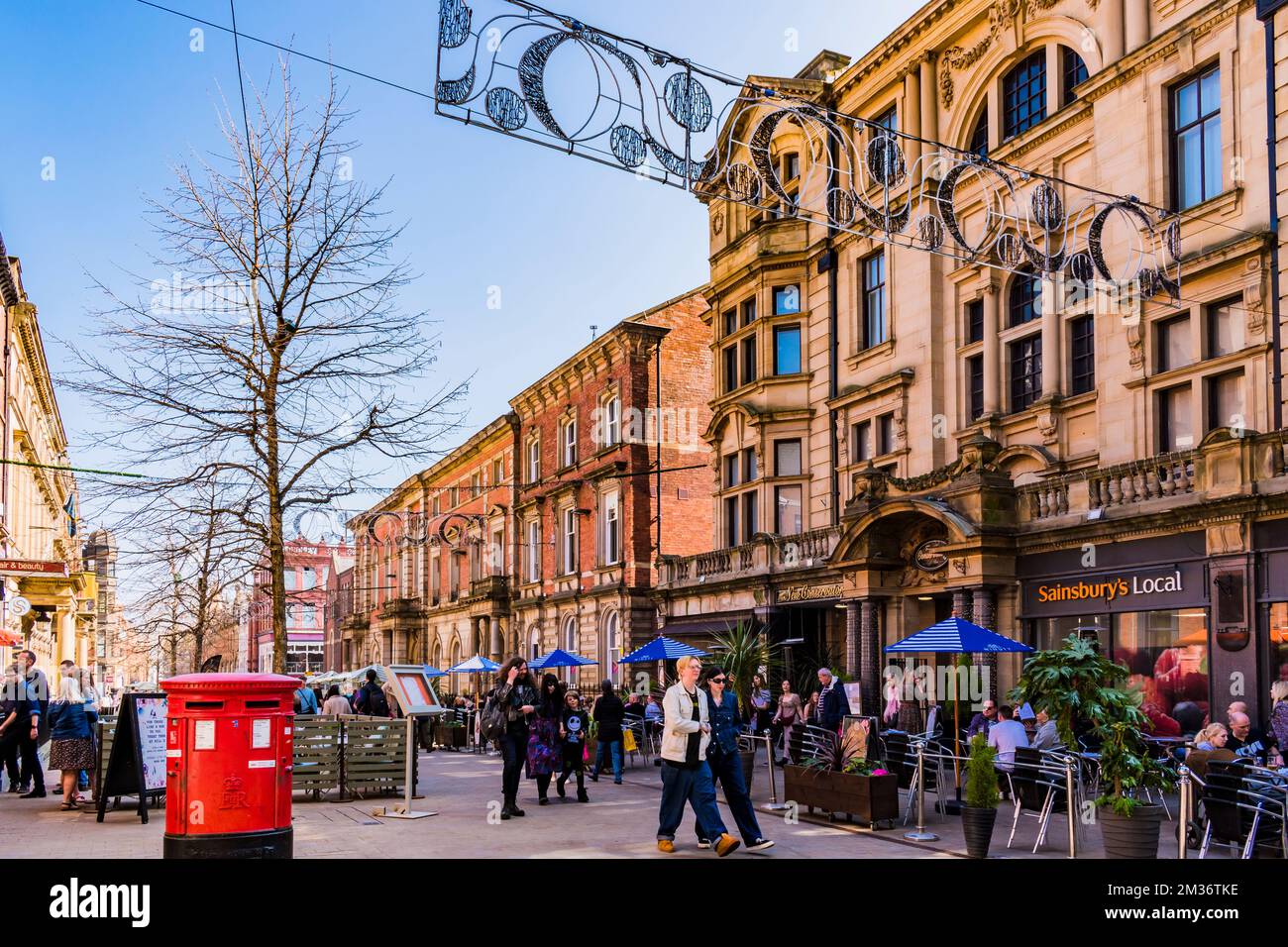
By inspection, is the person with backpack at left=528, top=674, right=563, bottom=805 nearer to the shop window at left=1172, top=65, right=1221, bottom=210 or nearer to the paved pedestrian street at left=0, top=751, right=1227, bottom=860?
the paved pedestrian street at left=0, top=751, right=1227, bottom=860

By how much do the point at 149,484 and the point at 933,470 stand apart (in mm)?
13862

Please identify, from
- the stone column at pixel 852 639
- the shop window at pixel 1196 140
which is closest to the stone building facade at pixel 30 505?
the stone column at pixel 852 639

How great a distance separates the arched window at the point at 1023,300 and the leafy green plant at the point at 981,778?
1392cm

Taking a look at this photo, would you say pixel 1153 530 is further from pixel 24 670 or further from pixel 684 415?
pixel 684 415

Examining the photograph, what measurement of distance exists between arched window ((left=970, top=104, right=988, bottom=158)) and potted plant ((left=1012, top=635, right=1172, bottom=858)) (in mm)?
16168

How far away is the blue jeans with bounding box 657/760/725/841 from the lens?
459 inches

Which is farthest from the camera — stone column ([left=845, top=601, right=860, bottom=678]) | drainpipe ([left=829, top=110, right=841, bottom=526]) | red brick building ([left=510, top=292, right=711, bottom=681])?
red brick building ([left=510, top=292, right=711, bottom=681])

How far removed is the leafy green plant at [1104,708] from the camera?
10.7 m

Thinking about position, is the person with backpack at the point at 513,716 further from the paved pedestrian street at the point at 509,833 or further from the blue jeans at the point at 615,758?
the blue jeans at the point at 615,758

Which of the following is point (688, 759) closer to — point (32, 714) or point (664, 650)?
point (32, 714)

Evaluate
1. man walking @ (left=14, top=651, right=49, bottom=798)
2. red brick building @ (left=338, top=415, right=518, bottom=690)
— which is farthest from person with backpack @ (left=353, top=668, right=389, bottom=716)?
red brick building @ (left=338, top=415, right=518, bottom=690)

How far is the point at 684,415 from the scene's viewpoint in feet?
141

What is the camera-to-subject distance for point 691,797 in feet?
38.7
